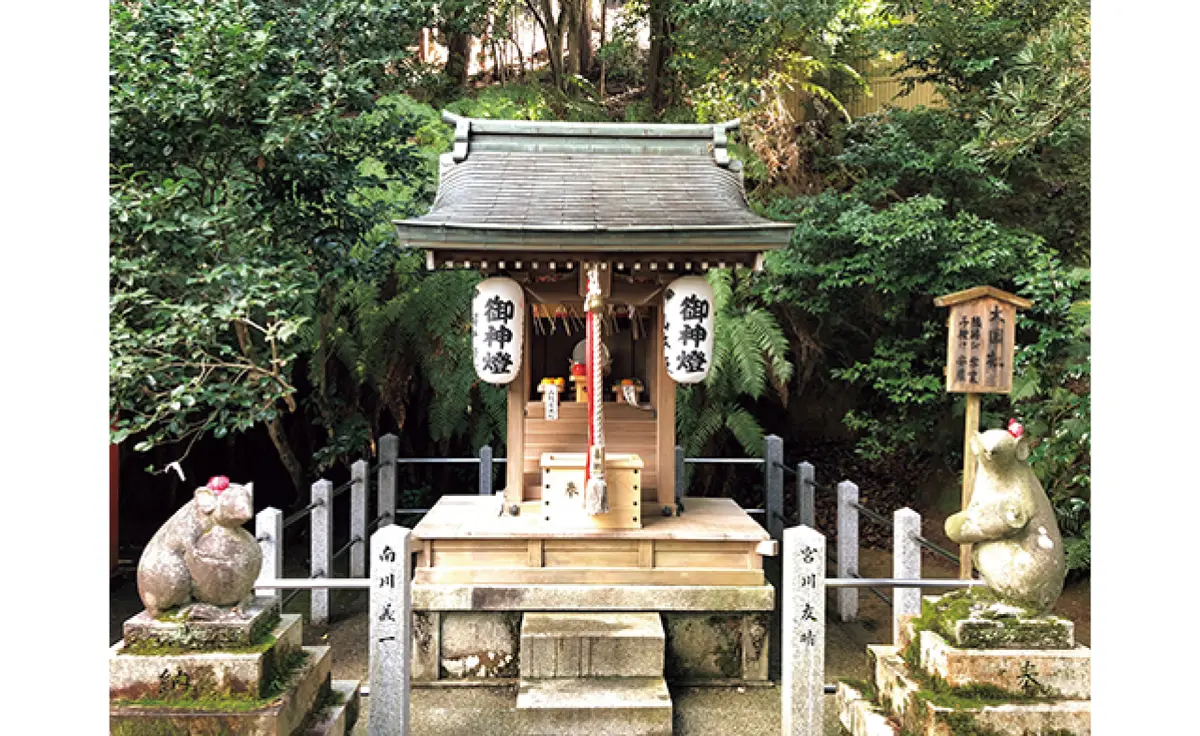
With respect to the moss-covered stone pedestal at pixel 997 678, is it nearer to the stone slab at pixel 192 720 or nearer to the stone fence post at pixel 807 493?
the stone slab at pixel 192 720

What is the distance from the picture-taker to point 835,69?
32.0 ft

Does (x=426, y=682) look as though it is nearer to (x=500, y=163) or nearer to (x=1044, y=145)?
(x=500, y=163)

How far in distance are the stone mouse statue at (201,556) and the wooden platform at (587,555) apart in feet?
6.58

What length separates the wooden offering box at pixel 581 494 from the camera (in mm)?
5258

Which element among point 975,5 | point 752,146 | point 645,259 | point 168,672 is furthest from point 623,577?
point 975,5

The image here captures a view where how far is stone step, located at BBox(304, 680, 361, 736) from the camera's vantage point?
345 centimetres

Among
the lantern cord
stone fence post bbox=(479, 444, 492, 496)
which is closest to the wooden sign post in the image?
the lantern cord

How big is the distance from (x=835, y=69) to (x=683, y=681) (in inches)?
334

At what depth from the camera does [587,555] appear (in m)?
5.18

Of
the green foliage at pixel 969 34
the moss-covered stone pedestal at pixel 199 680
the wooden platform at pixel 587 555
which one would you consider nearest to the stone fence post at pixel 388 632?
the moss-covered stone pedestal at pixel 199 680

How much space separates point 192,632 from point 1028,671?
3.79 metres

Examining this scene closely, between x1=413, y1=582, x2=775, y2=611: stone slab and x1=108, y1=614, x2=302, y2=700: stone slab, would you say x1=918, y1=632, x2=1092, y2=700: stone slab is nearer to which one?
x1=413, y1=582, x2=775, y2=611: stone slab

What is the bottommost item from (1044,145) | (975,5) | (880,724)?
(880,724)

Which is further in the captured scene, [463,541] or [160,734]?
[463,541]
